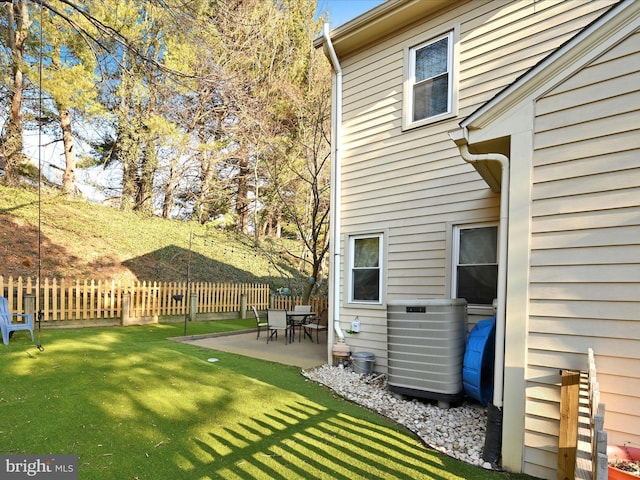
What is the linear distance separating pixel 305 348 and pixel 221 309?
5.50m

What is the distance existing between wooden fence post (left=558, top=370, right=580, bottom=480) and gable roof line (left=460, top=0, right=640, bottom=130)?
217 centimetres

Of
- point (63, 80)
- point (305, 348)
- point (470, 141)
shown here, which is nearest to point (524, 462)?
point (470, 141)

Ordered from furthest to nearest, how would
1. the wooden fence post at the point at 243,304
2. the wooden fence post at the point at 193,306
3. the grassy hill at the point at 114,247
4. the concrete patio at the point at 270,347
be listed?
the wooden fence post at the point at 243,304 < the grassy hill at the point at 114,247 < the wooden fence post at the point at 193,306 < the concrete patio at the point at 270,347

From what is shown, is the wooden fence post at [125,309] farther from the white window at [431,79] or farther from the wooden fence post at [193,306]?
the white window at [431,79]

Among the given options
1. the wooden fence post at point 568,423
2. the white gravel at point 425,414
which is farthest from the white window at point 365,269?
the wooden fence post at point 568,423

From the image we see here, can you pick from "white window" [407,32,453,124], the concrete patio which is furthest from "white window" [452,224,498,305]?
the concrete patio

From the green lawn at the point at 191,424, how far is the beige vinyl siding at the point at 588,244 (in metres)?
0.94

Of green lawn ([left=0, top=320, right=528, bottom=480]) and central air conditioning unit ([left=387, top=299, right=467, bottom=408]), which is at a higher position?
central air conditioning unit ([left=387, top=299, right=467, bottom=408])

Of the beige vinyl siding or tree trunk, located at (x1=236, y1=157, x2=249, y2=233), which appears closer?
the beige vinyl siding

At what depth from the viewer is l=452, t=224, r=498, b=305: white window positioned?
4645 mm

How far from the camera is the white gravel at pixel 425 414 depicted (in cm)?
321

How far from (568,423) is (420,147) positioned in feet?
12.9

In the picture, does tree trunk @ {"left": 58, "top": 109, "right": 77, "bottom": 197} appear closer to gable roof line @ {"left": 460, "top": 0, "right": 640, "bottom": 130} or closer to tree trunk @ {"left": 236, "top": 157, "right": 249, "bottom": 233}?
tree trunk @ {"left": 236, "top": 157, "right": 249, "bottom": 233}

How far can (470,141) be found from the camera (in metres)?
3.23
